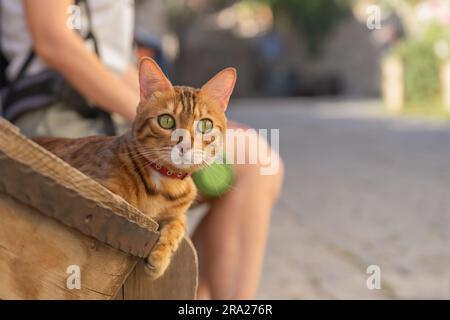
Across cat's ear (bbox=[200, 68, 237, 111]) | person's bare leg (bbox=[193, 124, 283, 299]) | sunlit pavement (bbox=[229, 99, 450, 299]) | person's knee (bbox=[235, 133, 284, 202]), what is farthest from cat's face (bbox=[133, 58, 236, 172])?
sunlit pavement (bbox=[229, 99, 450, 299])

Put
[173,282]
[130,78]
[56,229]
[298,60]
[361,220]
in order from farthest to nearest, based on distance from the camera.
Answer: [298,60] → [361,220] → [130,78] → [173,282] → [56,229]

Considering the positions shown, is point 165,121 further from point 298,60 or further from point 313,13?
point 298,60

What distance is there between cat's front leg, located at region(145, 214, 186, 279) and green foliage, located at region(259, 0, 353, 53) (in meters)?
33.8

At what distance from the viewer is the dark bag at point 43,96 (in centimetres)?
164

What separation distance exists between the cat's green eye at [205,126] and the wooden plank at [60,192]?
155 mm

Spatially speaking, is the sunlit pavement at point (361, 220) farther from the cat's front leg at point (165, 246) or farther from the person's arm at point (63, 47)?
the cat's front leg at point (165, 246)

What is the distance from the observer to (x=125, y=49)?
1.76m

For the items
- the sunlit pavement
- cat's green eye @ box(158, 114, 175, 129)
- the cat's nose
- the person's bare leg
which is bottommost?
the sunlit pavement

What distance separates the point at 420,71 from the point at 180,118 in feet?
67.7

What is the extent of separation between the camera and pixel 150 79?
0.98m

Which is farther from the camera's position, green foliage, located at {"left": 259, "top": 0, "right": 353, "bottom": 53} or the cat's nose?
green foliage, located at {"left": 259, "top": 0, "right": 353, "bottom": 53}

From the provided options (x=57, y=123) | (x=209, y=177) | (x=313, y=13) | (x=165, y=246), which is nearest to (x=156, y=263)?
(x=165, y=246)

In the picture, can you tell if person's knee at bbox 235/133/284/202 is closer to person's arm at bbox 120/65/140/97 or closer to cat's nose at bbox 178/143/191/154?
person's arm at bbox 120/65/140/97

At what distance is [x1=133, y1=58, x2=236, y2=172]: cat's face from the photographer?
3.18ft
